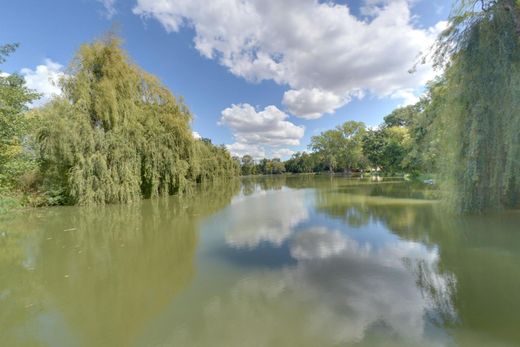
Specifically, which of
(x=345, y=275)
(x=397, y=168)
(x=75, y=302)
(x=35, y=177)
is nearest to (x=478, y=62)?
(x=345, y=275)

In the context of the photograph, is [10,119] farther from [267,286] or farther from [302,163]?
[302,163]

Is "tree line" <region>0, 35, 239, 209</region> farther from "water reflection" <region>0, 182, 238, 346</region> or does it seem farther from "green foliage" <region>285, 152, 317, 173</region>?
"green foliage" <region>285, 152, 317, 173</region>

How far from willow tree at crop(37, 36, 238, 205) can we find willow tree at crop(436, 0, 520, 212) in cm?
1279

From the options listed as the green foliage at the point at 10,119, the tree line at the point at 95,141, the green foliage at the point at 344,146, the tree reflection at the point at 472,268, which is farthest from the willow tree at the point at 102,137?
the green foliage at the point at 344,146

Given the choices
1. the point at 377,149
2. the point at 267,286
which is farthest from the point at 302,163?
the point at 267,286

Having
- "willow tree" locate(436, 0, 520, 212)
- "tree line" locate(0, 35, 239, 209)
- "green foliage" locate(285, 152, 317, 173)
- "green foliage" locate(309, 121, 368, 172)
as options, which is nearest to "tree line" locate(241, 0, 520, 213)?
"willow tree" locate(436, 0, 520, 212)

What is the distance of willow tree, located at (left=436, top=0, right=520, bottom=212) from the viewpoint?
5.59 meters

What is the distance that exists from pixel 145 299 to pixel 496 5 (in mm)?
9404

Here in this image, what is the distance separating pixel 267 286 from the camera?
3.60 metres

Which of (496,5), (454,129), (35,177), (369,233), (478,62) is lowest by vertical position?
(369,233)

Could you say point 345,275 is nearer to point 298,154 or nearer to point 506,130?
point 506,130

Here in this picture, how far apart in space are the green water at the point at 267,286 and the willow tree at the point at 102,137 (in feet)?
15.9

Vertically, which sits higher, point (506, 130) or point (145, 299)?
point (506, 130)

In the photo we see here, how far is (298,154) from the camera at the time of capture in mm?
86438
